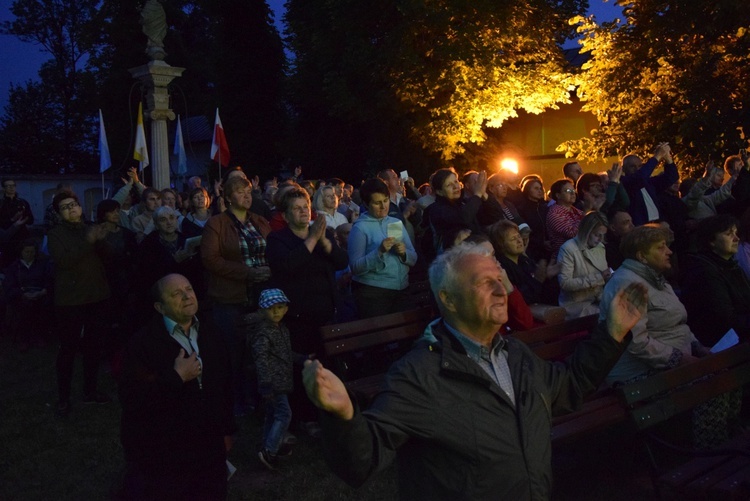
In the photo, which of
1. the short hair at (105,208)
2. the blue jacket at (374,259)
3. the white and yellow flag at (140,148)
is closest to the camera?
the blue jacket at (374,259)

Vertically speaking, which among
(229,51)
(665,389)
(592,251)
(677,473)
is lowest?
(677,473)

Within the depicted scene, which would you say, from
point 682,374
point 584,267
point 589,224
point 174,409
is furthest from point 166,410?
point 589,224

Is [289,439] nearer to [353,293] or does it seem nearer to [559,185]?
[353,293]

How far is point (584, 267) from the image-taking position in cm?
684

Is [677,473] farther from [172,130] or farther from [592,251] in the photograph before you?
[172,130]

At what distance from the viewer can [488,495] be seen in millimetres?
2762

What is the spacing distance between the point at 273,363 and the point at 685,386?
2.79m

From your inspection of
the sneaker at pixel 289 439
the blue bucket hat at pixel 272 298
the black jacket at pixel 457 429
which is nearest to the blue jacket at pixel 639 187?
the blue bucket hat at pixel 272 298

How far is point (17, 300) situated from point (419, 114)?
587 inches

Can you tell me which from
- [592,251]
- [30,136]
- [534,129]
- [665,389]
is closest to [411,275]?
[592,251]

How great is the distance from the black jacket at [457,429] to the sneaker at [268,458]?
2900mm

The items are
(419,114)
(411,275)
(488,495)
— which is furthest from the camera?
(419,114)

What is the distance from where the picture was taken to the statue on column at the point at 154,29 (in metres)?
17.6

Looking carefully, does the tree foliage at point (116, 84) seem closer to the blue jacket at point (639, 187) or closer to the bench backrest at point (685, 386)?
the blue jacket at point (639, 187)
